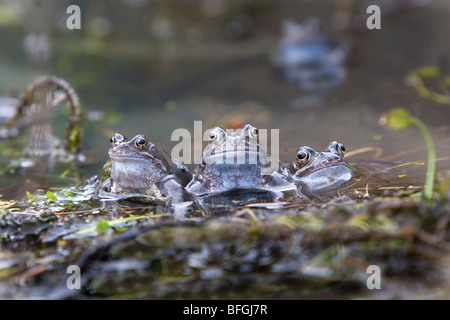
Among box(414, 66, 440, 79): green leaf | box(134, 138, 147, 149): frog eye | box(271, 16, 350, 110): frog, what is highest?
box(271, 16, 350, 110): frog

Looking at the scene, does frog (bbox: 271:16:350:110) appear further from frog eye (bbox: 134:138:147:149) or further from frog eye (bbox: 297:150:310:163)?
frog eye (bbox: 134:138:147:149)

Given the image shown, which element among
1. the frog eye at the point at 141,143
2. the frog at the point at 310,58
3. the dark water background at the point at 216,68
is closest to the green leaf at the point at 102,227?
the frog eye at the point at 141,143

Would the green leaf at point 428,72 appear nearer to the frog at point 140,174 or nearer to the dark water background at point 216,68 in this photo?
the dark water background at point 216,68

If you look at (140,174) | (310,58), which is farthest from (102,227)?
(310,58)

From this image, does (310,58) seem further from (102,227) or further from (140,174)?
(102,227)

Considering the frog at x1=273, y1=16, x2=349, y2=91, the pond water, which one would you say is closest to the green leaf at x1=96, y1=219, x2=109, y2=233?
the pond water

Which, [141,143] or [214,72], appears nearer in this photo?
[141,143]
